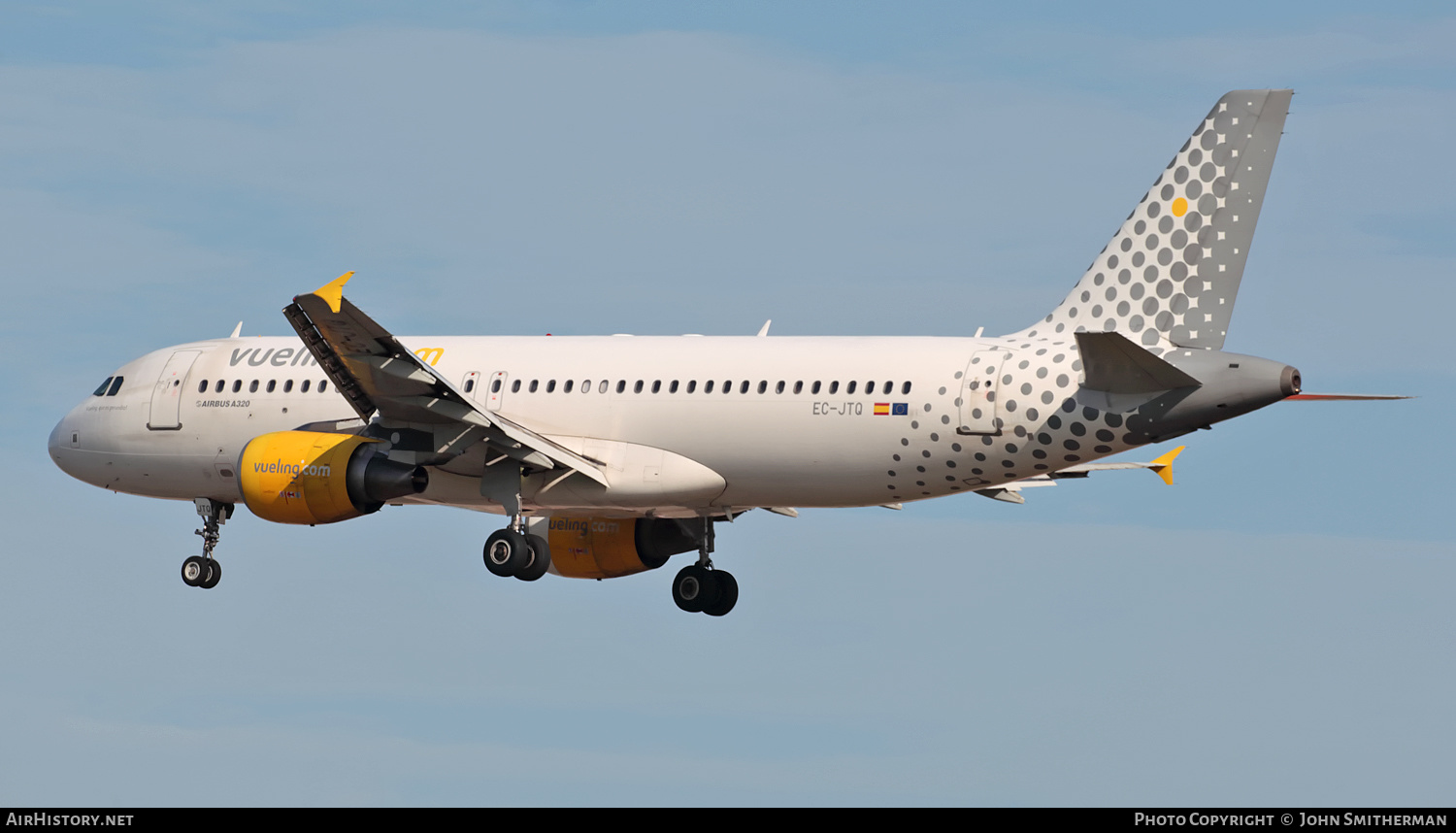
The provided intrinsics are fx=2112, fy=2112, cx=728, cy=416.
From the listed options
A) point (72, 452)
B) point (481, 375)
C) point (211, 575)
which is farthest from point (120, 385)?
point (481, 375)

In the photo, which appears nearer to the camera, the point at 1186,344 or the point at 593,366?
the point at 1186,344

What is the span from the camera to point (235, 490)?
40.2m

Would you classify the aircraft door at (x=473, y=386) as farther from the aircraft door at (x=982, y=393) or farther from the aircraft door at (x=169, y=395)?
the aircraft door at (x=982, y=393)

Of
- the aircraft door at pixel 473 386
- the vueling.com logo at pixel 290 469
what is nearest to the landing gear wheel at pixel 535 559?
the aircraft door at pixel 473 386

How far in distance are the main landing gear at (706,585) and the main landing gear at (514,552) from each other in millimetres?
4272

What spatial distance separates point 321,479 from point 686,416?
6308 millimetres

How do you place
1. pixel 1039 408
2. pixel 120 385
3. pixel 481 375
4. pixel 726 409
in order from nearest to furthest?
pixel 1039 408 → pixel 726 409 → pixel 481 375 → pixel 120 385

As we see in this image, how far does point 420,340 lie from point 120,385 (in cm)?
632

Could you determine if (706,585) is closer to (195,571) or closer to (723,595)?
(723,595)

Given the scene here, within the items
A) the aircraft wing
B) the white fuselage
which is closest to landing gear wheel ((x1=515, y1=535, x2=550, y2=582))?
the white fuselage

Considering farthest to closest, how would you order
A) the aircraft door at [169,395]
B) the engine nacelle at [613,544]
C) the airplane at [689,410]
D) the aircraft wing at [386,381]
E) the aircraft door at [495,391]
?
1. the engine nacelle at [613,544]
2. the aircraft door at [169,395]
3. the aircraft door at [495,391]
4. the aircraft wing at [386,381]
5. the airplane at [689,410]

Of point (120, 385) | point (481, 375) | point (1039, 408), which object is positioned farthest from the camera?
point (120, 385)

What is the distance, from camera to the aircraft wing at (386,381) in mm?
33969

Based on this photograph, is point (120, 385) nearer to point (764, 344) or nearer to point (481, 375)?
point (481, 375)
